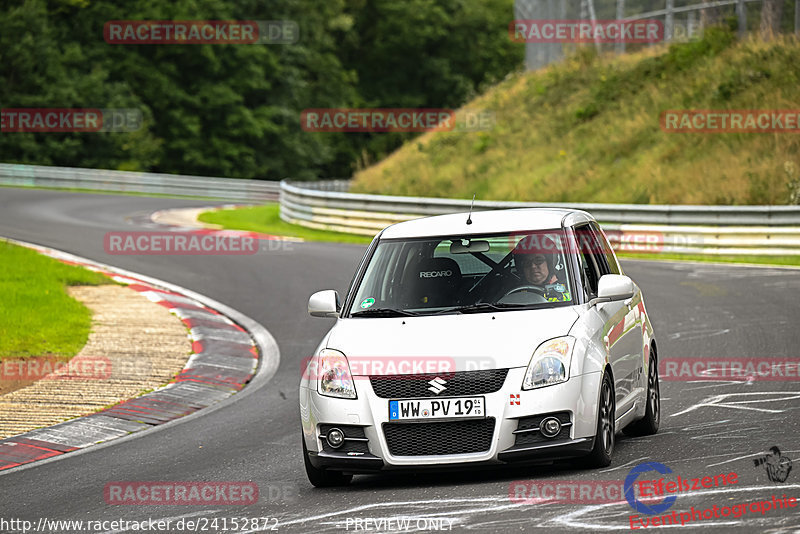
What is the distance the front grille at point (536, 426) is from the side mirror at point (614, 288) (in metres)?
1.06

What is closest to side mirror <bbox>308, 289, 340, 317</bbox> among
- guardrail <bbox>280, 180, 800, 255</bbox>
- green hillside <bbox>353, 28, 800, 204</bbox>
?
guardrail <bbox>280, 180, 800, 255</bbox>

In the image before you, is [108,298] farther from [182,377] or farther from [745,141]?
[745,141]

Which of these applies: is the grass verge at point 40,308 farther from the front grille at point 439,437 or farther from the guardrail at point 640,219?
the guardrail at point 640,219

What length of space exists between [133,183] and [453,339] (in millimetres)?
42443

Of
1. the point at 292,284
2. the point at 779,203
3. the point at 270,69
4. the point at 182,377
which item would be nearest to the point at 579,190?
the point at 779,203

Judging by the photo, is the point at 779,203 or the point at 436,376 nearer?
the point at 436,376

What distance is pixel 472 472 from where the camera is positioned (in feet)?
26.0

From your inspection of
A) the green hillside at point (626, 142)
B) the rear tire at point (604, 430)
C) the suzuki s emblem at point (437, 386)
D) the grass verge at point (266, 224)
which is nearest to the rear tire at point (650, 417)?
the rear tire at point (604, 430)

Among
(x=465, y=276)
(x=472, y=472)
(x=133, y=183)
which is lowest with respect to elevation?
(x=472, y=472)

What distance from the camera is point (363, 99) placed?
7856cm

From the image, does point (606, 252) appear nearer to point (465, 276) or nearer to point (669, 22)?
point (465, 276)

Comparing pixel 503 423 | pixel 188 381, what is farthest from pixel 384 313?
pixel 188 381

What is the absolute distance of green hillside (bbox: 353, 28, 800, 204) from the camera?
89.4 feet

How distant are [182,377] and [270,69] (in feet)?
173
